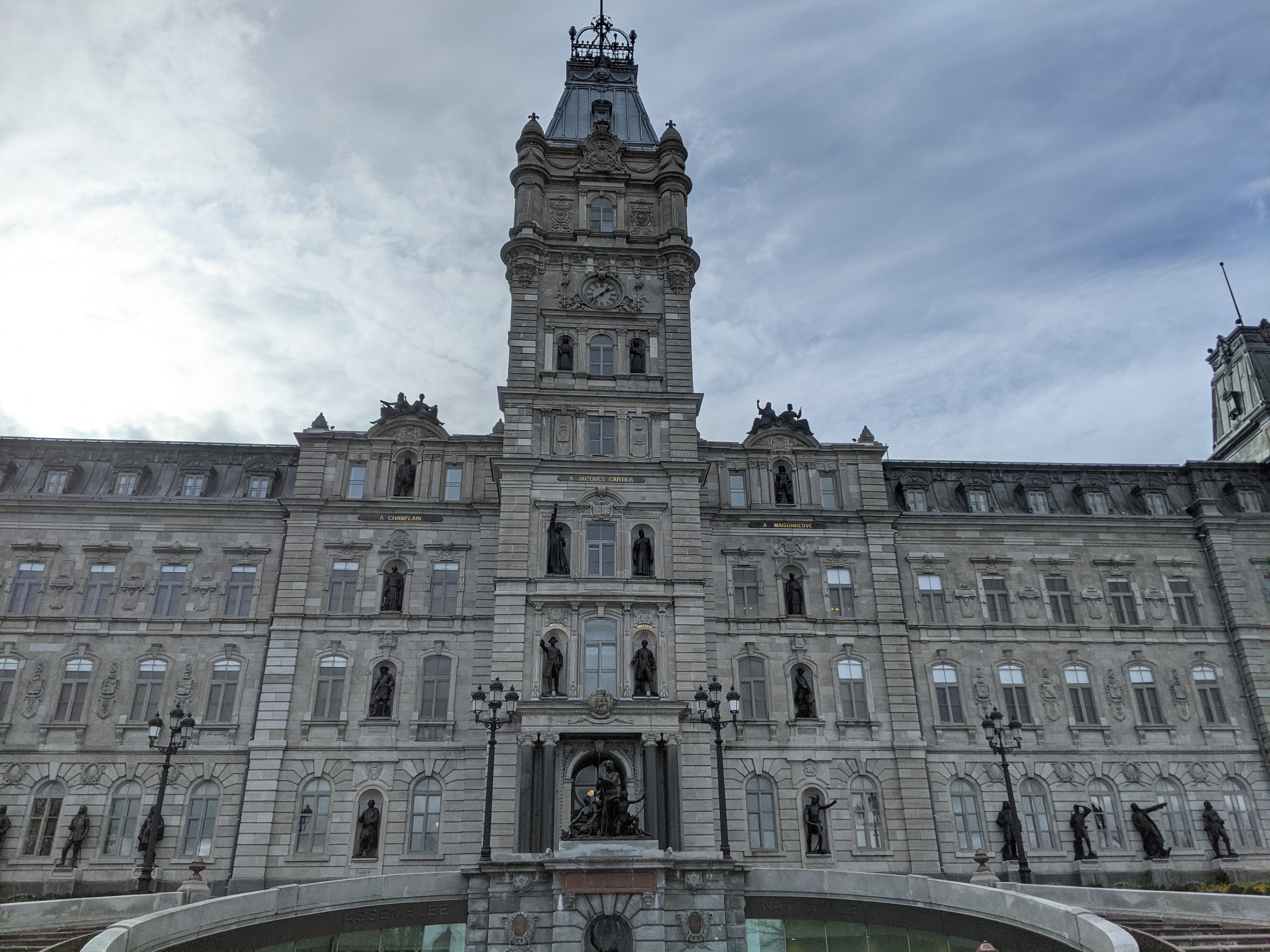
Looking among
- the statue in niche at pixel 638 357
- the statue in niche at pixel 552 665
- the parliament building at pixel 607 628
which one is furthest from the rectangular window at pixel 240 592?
the statue in niche at pixel 638 357

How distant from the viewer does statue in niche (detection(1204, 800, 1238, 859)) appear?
36031mm

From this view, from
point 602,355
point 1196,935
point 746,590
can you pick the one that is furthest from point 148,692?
point 1196,935

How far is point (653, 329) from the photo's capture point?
41031 millimetres

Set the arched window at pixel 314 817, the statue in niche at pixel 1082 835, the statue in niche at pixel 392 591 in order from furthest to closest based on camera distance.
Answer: the statue in niche at pixel 392 591 < the statue in niche at pixel 1082 835 < the arched window at pixel 314 817

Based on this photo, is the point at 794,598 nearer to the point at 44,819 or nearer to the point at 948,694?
the point at 948,694

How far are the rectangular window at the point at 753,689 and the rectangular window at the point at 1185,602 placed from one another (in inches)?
756

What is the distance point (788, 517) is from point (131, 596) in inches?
1086

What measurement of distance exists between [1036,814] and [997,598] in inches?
353

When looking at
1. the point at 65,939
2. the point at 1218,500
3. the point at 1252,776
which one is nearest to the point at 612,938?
the point at 65,939

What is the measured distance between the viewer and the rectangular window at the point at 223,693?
1411 inches

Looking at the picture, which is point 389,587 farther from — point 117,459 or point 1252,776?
point 1252,776

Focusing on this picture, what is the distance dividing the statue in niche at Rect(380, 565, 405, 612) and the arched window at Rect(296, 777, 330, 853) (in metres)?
6.94

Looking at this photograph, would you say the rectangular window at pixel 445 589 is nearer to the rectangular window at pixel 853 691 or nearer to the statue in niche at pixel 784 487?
the statue in niche at pixel 784 487

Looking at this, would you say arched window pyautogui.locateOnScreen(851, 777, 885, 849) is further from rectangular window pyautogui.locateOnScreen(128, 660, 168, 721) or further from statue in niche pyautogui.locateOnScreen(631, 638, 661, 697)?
rectangular window pyautogui.locateOnScreen(128, 660, 168, 721)
